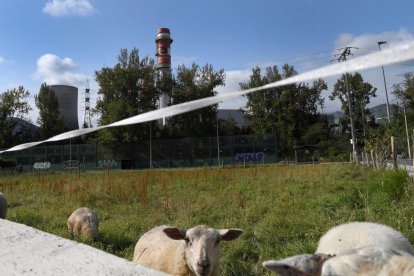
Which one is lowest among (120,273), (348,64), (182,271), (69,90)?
(182,271)

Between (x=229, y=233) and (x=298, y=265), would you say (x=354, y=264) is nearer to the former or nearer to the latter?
(x=298, y=265)

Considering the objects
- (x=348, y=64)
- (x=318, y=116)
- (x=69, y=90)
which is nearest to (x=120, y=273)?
(x=348, y=64)

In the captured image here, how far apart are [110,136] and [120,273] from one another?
181 ft

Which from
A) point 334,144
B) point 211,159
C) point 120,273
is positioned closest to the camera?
point 120,273

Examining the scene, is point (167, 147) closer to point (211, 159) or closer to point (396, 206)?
point (211, 159)

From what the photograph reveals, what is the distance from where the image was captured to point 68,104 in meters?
71.7

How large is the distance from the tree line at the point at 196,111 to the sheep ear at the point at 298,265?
5524 centimetres

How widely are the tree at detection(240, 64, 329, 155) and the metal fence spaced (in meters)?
8.71

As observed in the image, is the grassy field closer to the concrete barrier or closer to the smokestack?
the concrete barrier

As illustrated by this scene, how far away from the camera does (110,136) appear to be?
56844 millimetres

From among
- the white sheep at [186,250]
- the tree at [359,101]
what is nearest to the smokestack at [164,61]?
the tree at [359,101]

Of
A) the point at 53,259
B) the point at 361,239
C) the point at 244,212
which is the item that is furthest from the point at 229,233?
the point at 244,212

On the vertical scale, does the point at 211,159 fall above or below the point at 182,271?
above

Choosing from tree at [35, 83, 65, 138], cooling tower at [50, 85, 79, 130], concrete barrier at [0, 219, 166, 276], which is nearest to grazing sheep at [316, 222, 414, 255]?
concrete barrier at [0, 219, 166, 276]
